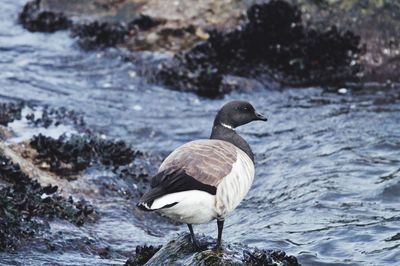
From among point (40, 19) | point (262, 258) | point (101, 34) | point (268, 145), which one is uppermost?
point (40, 19)

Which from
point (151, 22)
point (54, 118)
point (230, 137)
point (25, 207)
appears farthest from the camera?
point (151, 22)

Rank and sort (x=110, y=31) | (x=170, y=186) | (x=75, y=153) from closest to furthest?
(x=170, y=186) → (x=75, y=153) → (x=110, y=31)

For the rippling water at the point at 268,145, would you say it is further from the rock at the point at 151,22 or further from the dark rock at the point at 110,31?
the rock at the point at 151,22

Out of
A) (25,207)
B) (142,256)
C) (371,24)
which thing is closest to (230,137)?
(142,256)

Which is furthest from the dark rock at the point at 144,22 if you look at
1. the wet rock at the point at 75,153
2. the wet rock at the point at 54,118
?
the wet rock at the point at 75,153

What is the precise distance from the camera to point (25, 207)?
821 cm

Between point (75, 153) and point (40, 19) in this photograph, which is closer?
point (75, 153)

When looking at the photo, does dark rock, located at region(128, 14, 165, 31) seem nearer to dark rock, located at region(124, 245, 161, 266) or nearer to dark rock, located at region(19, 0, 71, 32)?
dark rock, located at region(19, 0, 71, 32)

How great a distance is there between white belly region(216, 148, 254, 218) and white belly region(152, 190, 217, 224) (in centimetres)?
8

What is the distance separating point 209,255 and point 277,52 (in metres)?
8.54

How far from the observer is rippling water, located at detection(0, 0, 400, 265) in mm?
8203

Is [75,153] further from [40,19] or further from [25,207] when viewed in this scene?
[40,19]

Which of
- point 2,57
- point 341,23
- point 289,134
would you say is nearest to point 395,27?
point 341,23

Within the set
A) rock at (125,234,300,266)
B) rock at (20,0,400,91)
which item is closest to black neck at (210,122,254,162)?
rock at (125,234,300,266)
